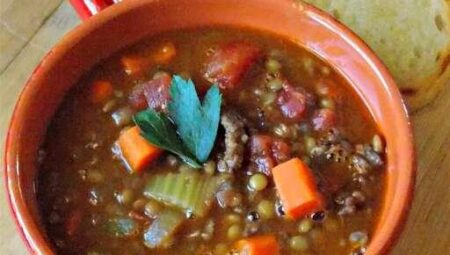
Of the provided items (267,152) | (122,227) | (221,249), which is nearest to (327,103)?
(267,152)

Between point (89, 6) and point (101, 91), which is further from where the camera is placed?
point (89, 6)

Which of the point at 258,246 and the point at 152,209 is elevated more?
the point at 152,209

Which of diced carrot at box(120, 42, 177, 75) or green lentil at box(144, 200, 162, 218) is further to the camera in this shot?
diced carrot at box(120, 42, 177, 75)

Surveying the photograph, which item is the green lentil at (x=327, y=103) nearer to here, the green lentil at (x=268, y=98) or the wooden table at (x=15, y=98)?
the green lentil at (x=268, y=98)

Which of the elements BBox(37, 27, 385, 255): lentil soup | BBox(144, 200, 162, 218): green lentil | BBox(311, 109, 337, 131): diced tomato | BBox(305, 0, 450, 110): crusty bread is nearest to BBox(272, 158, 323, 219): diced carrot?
BBox(37, 27, 385, 255): lentil soup

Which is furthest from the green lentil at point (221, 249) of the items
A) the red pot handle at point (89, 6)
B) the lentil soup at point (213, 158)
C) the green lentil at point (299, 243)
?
the red pot handle at point (89, 6)

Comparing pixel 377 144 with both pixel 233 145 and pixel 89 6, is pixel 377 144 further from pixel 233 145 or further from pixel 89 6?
pixel 89 6

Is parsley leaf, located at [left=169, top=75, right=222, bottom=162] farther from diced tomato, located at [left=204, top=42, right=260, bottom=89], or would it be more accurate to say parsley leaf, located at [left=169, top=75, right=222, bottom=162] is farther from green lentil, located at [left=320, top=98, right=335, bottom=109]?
green lentil, located at [left=320, top=98, right=335, bottom=109]

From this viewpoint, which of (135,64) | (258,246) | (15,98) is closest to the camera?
(258,246)

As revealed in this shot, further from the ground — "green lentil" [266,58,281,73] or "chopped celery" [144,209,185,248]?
"green lentil" [266,58,281,73]
